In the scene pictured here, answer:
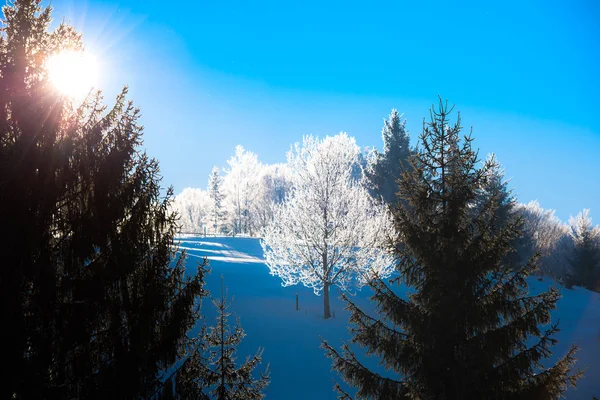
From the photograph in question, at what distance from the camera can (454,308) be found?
640 cm

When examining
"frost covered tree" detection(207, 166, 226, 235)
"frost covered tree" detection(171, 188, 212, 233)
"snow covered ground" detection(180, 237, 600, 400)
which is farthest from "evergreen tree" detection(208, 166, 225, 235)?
"snow covered ground" detection(180, 237, 600, 400)

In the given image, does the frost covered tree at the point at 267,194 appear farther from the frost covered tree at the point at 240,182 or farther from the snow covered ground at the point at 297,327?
the snow covered ground at the point at 297,327

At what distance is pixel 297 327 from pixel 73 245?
41.8 ft

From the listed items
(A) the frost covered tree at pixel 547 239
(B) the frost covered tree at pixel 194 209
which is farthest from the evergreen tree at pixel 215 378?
(B) the frost covered tree at pixel 194 209

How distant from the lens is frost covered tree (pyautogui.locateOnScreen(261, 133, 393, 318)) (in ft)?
58.8

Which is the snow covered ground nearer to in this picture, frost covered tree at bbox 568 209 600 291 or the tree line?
the tree line

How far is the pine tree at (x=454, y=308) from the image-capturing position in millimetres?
6102

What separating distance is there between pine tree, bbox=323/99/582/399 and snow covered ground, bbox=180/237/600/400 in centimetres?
343

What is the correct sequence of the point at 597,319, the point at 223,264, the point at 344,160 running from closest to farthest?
1. the point at 344,160
2. the point at 597,319
3. the point at 223,264

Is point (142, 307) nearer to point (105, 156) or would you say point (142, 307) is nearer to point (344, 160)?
point (105, 156)

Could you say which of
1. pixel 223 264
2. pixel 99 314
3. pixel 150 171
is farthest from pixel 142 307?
pixel 223 264

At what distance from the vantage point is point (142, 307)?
5789 mm

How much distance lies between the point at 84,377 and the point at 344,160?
15.5 metres

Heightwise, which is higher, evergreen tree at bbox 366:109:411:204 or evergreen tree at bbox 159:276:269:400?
evergreen tree at bbox 366:109:411:204
